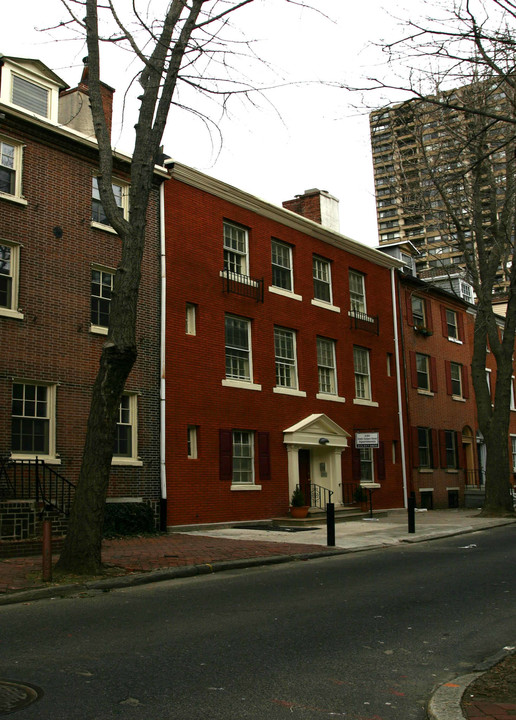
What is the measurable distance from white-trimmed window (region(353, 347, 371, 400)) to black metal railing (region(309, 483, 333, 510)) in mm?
4481

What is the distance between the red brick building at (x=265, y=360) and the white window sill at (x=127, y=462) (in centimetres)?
106

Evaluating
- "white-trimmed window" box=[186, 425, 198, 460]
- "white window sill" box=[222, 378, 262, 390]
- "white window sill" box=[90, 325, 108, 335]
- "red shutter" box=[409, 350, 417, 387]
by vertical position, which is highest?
"red shutter" box=[409, 350, 417, 387]

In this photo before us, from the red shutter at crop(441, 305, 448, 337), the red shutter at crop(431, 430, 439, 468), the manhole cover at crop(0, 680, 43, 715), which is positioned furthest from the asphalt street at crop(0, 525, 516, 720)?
the red shutter at crop(441, 305, 448, 337)

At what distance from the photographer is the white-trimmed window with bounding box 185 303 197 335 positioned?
20.4m

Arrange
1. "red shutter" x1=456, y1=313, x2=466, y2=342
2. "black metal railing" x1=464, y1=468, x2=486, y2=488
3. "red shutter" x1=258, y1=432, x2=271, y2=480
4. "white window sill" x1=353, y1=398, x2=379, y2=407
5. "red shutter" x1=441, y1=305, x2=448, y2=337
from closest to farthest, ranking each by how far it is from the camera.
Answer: "red shutter" x1=258, y1=432, x2=271, y2=480, "white window sill" x1=353, y1=398, x2=379, y2=407, "red shutter" x1=441, y1=305, x2=448, y2=337, "black metal railing" x1=464, y1=468, x2=486, y2=488, "red shutter" x1=456, y1=313, x2=466, y2=342

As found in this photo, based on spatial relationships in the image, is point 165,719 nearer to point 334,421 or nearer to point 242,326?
point 242,326

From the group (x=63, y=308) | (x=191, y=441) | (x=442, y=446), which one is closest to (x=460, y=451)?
(x=442, y=446)

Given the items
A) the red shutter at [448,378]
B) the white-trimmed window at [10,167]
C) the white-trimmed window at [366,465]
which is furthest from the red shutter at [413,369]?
the white-trimmed window at [10,167]

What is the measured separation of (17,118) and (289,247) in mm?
10616

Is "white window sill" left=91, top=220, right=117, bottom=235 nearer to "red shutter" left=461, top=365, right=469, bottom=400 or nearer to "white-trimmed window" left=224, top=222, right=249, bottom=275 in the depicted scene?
"white-trimmed window" left=224, top=222, right=249, bottom=275

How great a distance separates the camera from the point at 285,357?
2378 centimetres

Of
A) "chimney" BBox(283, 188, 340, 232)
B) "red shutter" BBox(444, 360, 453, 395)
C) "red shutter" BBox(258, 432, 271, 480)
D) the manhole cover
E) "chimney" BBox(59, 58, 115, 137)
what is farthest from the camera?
"red shutter" BBox(444, 360, 453, 395)

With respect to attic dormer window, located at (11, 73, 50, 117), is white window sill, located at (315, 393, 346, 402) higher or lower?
lower

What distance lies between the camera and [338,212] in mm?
28297
